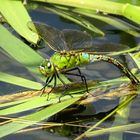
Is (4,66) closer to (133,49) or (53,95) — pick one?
(53,95)

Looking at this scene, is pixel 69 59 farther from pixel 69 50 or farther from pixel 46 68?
pixel 46 68

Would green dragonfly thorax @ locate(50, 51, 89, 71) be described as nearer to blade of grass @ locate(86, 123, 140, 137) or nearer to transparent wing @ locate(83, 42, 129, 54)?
transparent wing @ locate(83, 42, 129, 54)

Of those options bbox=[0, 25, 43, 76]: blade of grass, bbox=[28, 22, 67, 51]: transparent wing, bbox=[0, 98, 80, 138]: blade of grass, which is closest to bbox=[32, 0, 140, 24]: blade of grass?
bbox=[28, 22, 67, 51]: transparent wing

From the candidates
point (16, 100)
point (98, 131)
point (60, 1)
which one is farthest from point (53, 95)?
point (60, 1)

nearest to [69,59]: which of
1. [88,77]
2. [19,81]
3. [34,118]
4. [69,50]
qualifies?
[69,50]

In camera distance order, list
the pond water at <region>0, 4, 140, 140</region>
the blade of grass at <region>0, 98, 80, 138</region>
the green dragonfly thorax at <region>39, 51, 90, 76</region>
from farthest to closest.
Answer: the green dragonfly thorax at <region>39, 51, 90, 76</region> < the pond water at <region>0, 4, 140, 140</region> < the blade of grass at <region>0, 98, 80, 138</region>

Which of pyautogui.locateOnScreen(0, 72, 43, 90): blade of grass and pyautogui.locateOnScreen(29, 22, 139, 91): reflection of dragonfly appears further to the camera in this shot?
pyautogui.locateOnScreen(29, 22, 139, 91): reflection of dragonfly
